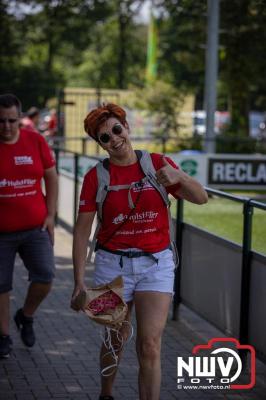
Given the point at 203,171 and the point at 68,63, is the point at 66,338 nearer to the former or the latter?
the point at 203,171

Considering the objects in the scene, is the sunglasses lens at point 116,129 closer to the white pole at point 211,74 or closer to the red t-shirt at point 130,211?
the red t-shirt at point 130,211

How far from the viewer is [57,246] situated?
13461 millimetres

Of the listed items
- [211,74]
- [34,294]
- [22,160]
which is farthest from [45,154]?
[211,74]

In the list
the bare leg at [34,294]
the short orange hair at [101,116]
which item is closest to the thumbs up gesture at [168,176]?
the short orange hair at [101,116]

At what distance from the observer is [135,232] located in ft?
17.7

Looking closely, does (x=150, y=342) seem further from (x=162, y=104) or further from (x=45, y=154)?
(x=162, y=104)

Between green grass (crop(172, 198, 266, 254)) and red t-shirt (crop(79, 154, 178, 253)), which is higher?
red t-shirt (crop(79, 154, 178, 253))

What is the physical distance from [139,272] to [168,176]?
1.95 ft

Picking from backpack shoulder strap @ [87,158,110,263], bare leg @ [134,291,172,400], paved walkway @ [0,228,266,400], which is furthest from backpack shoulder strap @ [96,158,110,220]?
paved walkway @ [0,228,266,400]

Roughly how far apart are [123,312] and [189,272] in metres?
3.28

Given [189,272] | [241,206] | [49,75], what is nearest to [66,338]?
[189,272]

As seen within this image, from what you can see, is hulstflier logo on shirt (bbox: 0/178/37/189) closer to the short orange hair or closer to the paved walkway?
the paved walkway

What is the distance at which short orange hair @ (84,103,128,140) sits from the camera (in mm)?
5371

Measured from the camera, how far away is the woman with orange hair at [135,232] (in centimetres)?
528
